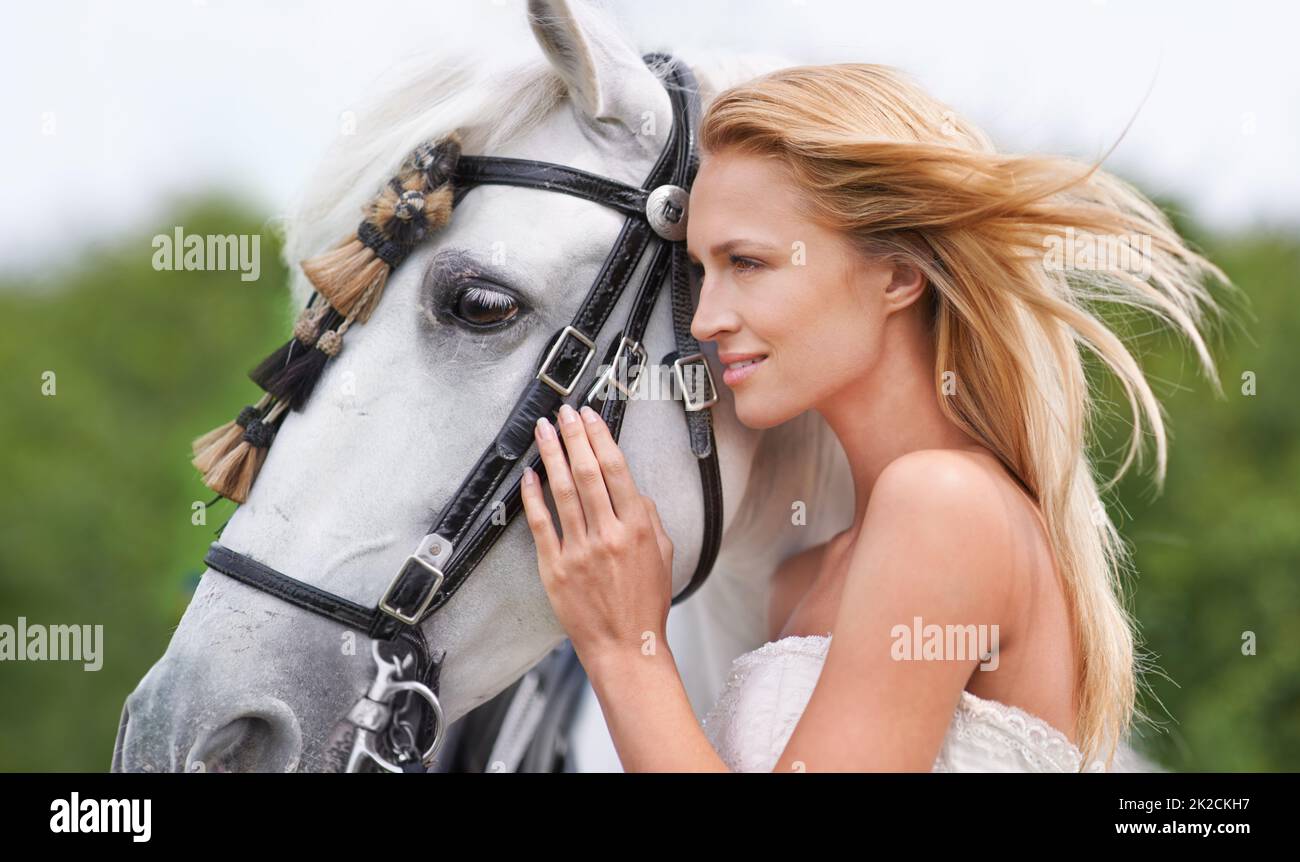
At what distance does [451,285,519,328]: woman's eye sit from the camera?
156 centimetres

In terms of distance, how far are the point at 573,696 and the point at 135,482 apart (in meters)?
10.8

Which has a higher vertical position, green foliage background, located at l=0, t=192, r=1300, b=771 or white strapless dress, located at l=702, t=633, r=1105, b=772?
white strapless dress, located at l=702, t=633, r=1105, b=772

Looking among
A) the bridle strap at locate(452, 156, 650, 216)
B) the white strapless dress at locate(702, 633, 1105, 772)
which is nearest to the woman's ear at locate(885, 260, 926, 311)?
the bridle strap at locate(452, 156, 650, 216)

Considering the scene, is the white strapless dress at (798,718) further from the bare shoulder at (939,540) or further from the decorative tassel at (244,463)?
Answer: the decorative tassel at (244,463)

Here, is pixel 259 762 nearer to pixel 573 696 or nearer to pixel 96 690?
pixel 573 696

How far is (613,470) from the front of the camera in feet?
5.05

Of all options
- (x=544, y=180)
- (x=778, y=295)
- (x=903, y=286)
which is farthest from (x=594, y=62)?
(x=903, y=286)

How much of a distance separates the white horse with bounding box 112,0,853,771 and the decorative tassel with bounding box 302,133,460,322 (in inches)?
1.0

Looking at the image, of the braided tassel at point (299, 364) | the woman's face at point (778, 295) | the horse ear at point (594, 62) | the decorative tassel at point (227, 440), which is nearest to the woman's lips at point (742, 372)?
the woman's face at point (778, 295)

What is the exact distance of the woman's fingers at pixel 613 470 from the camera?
1.54 m

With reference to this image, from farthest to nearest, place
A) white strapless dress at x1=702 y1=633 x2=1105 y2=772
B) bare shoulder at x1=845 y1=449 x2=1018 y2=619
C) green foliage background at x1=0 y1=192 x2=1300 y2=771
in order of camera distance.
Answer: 1. green foliage background at x1=0 y1=192 x2=1300 y2=771
2. white strapless dress at x1=702 y1=633 x2=1105 y2=772
3. bare shoulder at x1=845 y1=449 x2=1018 y2=619

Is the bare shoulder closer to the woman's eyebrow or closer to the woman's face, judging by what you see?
the woman's face
